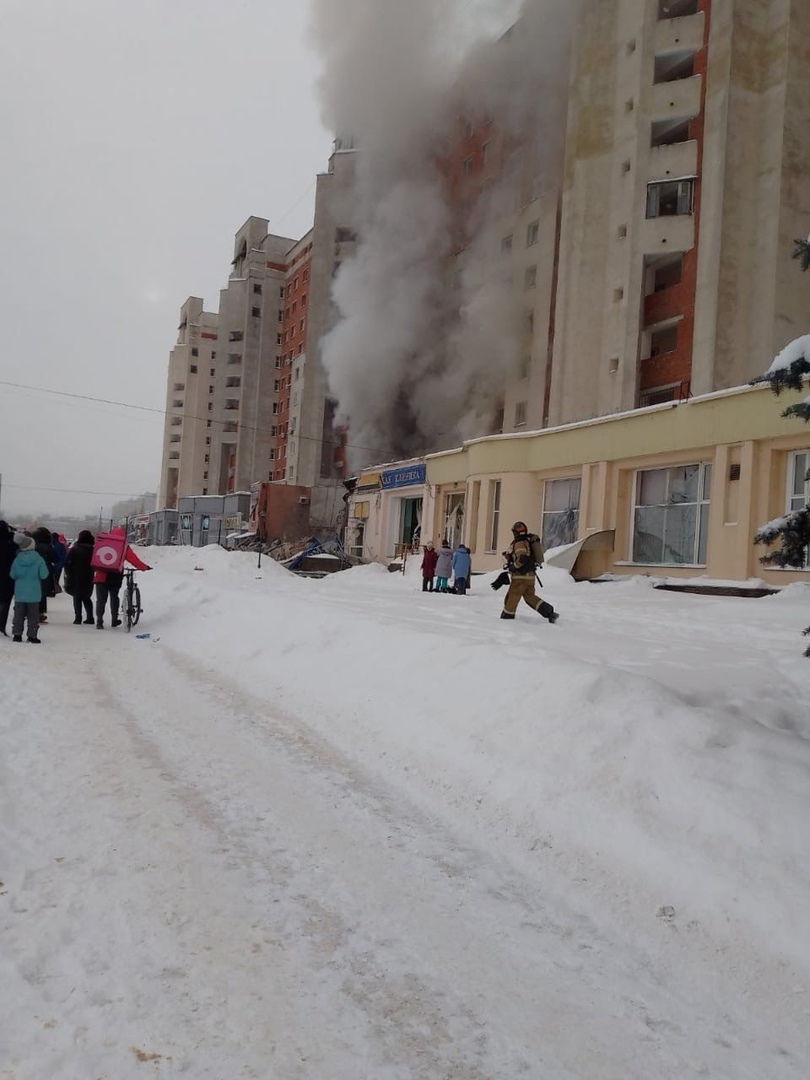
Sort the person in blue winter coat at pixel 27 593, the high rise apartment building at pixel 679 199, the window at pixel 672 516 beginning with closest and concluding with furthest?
the person in blue winter coat at pixel 27 593 < the window at pixel 672 516 < the high rise apartment building at pixel 679 199

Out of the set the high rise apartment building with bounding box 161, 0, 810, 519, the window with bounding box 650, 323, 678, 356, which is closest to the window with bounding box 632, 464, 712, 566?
the high rise apartment building with bounding box 161, 0, 810, 519

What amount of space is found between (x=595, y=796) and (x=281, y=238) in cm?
7896

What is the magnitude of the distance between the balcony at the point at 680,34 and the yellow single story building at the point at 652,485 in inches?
748

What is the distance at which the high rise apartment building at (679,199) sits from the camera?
29.0 metres

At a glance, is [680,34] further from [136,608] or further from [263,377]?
[263,377]

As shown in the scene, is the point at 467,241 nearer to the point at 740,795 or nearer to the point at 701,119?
the point at 701,119

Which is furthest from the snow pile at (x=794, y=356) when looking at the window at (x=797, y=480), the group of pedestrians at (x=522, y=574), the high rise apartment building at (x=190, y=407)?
the high rise apartment building at (x=190, y=407)

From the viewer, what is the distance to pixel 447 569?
826 inches

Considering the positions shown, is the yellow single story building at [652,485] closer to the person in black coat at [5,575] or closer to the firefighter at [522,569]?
the firefighter at [522,569]

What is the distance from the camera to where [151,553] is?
37844 millimetres

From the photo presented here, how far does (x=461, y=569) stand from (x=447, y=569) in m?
0.80

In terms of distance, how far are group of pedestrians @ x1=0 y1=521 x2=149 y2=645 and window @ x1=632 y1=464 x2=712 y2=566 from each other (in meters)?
13.9

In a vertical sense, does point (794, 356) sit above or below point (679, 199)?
below

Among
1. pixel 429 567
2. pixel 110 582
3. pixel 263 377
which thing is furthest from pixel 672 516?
pixel 263 377
